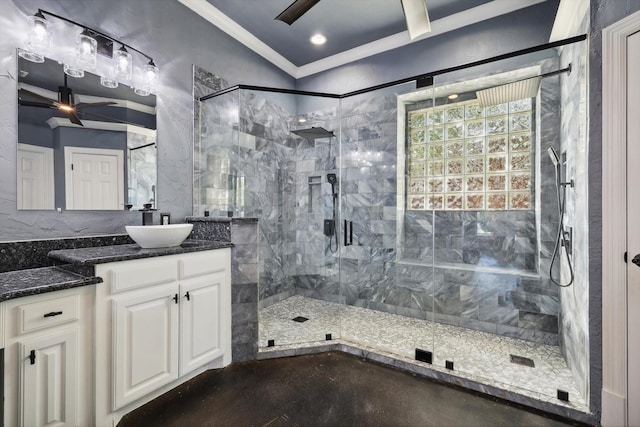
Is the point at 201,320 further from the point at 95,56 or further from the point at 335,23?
the point at 335,23

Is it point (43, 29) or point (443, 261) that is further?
point (443, 261)

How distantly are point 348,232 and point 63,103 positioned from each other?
2.70 metres

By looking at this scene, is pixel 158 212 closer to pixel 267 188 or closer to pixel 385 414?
pixel 267 188

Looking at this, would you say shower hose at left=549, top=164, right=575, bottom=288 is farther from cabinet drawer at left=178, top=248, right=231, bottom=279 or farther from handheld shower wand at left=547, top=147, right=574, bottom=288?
cabinet drawer at left=178, top=248, right=231, bottom=279

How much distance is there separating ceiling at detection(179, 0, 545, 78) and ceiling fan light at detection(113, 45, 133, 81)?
88 cm

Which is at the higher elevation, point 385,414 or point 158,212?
point 158,212

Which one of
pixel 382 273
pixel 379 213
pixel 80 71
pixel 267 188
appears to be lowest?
pixel 382 273

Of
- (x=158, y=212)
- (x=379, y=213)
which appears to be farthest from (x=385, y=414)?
(x=158, y=212)

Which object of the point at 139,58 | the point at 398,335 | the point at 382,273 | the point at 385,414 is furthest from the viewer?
the point at 382,273

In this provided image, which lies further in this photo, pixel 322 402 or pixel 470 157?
pixel 470 157

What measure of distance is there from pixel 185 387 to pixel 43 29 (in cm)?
246

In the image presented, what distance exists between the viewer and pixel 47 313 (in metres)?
1.32

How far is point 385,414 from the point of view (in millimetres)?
1656

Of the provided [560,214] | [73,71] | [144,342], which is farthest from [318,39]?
[144,342]
